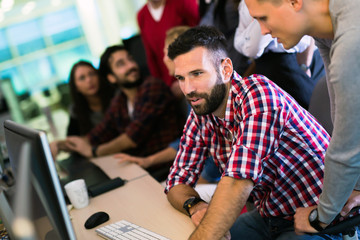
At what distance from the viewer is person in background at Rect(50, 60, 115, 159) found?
3.07m

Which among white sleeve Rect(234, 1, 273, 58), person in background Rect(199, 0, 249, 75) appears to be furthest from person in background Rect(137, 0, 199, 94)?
white sleeve Rect(234, 1, 273, 58)

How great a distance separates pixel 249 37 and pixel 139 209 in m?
0.93

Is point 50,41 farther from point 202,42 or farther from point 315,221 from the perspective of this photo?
point 315,221

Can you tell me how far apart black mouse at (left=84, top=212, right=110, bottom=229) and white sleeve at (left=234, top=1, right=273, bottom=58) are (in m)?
0.99

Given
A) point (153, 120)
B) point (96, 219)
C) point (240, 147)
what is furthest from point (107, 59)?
point (240, 147)

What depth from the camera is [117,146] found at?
2.57 meters

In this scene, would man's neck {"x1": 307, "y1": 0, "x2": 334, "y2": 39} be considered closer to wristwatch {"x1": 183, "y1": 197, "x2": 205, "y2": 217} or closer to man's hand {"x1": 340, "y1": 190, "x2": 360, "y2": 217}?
man's hand {"x1": 340, "y1": 190, "x2": 360, "y2": 217}

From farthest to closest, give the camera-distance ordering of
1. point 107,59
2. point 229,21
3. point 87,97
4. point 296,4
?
point 87,97 → point 107,59 → point 229,21 → point 296,4

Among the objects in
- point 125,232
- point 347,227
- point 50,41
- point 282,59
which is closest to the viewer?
point 347,227

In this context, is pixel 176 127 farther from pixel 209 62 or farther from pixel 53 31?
pixel 53 31

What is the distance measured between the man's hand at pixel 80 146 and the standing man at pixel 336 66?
1699mm

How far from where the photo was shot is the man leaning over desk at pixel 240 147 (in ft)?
3.83

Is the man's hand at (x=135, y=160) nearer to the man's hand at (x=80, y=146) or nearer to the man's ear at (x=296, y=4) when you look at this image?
the man's hand at (x=80, y=146)

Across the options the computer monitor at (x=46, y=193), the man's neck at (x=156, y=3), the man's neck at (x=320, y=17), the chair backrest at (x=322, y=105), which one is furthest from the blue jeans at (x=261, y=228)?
the man's neck at (x=156, y=3)
